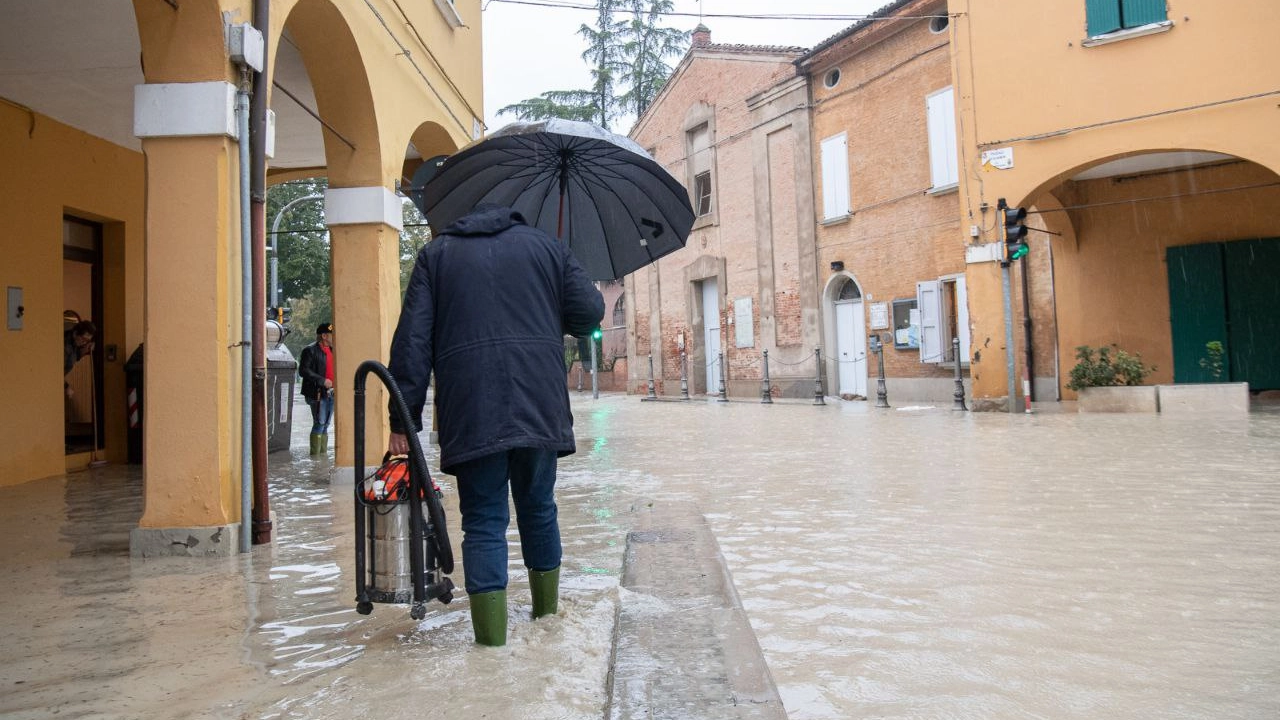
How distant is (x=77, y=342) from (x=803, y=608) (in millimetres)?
9278

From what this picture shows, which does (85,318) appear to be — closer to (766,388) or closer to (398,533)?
(398,533)

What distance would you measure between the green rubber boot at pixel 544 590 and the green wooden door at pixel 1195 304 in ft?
50.0

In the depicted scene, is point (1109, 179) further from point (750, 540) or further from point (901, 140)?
point (750, 540)

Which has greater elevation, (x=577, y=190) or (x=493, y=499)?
(x=577, y=190)

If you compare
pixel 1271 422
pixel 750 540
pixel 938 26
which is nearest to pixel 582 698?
pixel 750 540

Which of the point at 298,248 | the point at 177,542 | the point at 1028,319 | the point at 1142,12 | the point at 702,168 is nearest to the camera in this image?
the point at 177,542

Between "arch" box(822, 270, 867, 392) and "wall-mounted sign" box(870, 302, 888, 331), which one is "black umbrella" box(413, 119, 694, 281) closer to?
"wall-mounted sign" box(870, 302, 888, 331)

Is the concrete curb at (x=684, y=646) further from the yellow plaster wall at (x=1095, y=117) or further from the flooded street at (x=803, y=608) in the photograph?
the yellow plaster wall at (x=1095, y=117)

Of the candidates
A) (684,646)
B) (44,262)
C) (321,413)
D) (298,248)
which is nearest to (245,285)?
(684,646)

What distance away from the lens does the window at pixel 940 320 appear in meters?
18.1

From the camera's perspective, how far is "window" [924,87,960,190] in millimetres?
17719

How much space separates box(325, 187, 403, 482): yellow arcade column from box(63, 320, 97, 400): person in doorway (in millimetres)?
3831

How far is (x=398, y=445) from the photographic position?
10.5ft

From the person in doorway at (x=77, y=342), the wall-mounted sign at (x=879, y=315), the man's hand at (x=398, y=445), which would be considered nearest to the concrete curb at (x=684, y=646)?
the man's hand at (x=398, y=445)
